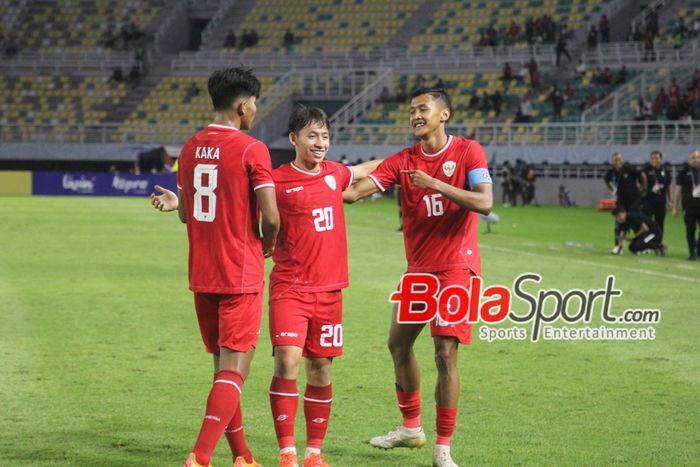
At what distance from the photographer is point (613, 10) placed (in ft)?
179

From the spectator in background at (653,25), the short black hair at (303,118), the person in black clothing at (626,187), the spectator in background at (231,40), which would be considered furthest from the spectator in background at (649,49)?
the short black hair at (303,118)

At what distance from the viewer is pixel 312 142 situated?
6.69 metres

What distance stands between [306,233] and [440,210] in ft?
3.17

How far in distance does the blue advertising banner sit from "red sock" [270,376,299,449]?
4845cm

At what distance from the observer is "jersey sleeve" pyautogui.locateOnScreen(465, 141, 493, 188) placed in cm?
707

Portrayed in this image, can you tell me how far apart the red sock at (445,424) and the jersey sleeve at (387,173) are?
142 cm

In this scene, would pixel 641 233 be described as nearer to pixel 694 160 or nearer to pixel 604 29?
pixel 694 160

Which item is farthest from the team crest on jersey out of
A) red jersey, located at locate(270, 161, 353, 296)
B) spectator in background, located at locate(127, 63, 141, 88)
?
spectator in background, located at locate(127, 63, 141, 88)

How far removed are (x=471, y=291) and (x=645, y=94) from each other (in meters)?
41.9

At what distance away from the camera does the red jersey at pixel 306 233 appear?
22.0ft

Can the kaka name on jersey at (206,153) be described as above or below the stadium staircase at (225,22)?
below

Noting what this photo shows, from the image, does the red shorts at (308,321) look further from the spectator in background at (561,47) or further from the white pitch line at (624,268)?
the spectator in background at (561,47)

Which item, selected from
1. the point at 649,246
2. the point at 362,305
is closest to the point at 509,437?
the point at 362,305

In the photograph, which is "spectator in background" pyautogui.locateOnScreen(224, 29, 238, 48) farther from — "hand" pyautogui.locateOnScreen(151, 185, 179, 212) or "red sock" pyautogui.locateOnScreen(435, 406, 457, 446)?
"red sock" pyautogui.locateOnScreen(435, 406, 457, 446)
